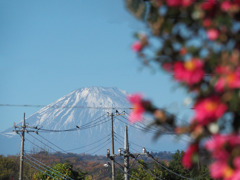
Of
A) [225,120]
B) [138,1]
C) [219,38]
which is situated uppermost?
[138,1]

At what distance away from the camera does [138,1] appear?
394 cm

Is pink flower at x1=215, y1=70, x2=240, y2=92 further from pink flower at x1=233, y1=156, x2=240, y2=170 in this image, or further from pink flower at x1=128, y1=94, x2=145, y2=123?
pink flower at x1=128, y1=94, x2=145, y2=123

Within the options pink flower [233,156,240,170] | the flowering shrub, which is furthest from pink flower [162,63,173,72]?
pink flower [233,156,240,170]

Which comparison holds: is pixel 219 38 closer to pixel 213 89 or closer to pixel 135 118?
pixel 213 89

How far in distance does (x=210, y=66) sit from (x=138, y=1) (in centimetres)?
153

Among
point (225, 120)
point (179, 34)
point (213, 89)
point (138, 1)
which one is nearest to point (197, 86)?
point (213, 89)

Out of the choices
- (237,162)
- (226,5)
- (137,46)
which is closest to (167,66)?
(137,46)

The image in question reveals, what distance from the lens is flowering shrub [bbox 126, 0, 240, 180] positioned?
7.78 feet

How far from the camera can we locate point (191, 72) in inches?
96.3

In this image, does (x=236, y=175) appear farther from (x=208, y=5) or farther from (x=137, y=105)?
(x=208, y=5)

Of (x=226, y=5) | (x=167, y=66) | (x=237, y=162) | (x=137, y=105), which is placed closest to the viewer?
(x=237, y=162)

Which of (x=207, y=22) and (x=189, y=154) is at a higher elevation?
(x=207, y=22)

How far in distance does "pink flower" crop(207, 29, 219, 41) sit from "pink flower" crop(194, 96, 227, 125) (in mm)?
359

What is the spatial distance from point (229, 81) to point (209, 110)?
0.18 meters
